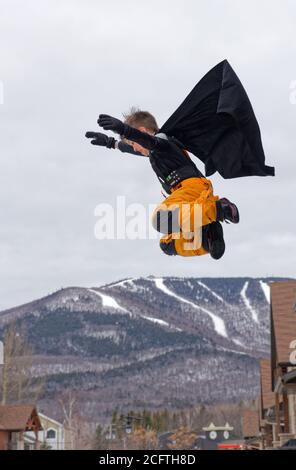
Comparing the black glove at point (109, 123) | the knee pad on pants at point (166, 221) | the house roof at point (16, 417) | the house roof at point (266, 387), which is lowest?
the knee pad on pants at point (166, 221)

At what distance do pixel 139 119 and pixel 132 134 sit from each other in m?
0.49

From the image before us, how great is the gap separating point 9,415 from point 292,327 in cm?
2117

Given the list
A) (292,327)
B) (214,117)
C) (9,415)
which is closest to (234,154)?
(214,117)

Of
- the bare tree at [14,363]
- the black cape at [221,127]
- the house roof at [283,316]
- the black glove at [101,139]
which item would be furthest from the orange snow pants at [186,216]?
the bare tree at [14,363]

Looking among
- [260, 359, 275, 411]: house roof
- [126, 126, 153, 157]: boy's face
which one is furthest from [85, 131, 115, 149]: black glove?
[260, 359, 275, 411]: house roof

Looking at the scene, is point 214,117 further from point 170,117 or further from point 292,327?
point 292,327

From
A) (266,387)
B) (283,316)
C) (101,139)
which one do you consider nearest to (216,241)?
(101,139)

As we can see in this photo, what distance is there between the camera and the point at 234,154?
255 inches

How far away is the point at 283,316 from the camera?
2730 cm

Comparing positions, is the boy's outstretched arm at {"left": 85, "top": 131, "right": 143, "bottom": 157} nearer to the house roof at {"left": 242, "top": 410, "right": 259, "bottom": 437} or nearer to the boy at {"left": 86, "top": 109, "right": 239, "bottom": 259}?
the boy at {"left": 86, "top": 109, "right": 239, "bottom": 259}

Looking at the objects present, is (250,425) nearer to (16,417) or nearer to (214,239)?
(16,417)

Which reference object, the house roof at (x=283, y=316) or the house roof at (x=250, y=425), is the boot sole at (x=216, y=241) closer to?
the house roof at (x=283, y=316)

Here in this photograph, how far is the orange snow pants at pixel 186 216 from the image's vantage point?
623 centimetres

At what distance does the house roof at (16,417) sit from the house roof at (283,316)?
62.4ft
